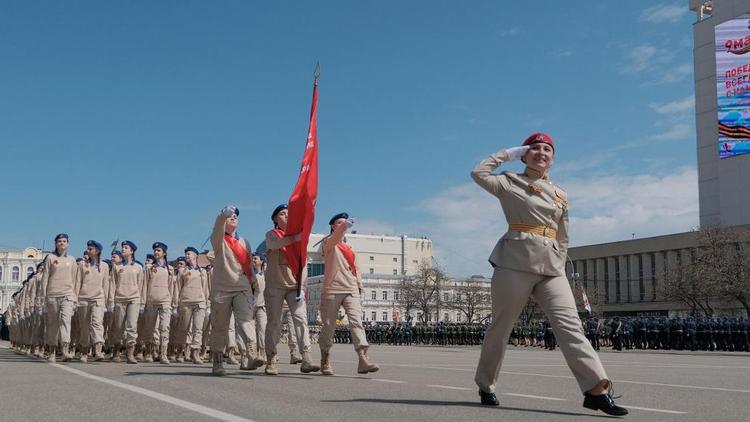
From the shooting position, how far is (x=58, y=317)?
15789 mm

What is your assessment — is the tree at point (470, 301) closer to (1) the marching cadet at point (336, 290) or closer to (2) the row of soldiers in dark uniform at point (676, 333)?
(2) the row of soldiers in dark uniform at point (676, 333)

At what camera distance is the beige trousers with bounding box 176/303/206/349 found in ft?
49.4

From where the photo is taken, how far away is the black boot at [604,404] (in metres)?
6.20

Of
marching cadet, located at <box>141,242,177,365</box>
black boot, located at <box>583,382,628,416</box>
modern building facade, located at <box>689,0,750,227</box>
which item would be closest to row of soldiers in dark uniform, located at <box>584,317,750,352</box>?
marching cadet, located at <box>141,242,177,365</box>

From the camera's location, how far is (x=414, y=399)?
752 centimetres

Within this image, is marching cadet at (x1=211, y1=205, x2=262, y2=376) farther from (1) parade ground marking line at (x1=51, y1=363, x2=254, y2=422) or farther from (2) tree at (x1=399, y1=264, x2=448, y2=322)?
(2) tree at (x1=399, y1=264, x2=448, y2=322)

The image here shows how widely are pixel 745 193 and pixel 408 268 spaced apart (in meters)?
80.3

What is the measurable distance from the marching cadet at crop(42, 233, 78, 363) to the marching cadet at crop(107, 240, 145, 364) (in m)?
0.75

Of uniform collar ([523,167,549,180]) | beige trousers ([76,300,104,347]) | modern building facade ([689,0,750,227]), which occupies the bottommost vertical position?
beige trousers ([76,300,104,347])

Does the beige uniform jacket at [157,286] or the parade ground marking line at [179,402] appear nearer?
the parade ground marking line at [179,402]

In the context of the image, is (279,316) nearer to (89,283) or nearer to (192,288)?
(192,288)

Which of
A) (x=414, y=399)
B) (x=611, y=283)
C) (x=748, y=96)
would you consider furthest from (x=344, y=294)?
(x=611, y=283)

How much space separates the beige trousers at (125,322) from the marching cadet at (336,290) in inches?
226

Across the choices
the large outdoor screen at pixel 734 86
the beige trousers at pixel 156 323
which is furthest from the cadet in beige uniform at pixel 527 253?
the large outdoor screen at pixel 734 86
